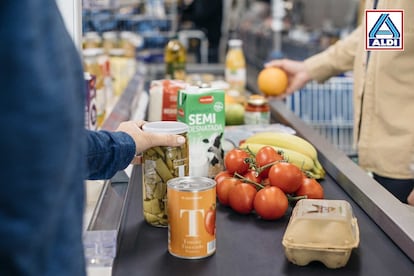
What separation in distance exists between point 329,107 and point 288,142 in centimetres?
205

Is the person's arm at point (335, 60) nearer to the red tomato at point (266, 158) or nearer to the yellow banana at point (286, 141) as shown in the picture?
the yellow banana at point (286, 141)

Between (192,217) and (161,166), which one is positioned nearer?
(192,217)

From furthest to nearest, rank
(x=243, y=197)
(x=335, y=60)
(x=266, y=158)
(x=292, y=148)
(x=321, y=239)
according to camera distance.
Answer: (x=335, y=60), (x=292, y=148), (x=266, y=158), (x=243, y=197), (x=321, y=239)

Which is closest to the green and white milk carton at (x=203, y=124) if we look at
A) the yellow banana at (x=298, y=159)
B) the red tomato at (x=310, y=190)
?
the yellow banana at (x=298, y=159)

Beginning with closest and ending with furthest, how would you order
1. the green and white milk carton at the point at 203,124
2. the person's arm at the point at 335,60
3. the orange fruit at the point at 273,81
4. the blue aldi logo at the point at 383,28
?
the green and white milk carton at the point at 203,124 → the blue aldi logo at the point at 383,28 → the person's arm at the point at 335,60 → the orange fruit at the point at 273,81

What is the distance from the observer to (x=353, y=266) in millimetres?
1518

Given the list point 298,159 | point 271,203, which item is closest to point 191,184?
point 271,203

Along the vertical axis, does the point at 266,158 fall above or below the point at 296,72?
below

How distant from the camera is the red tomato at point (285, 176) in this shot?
5.92ft

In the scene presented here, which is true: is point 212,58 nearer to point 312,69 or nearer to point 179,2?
point 179,2

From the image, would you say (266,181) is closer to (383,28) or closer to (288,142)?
(288,142)

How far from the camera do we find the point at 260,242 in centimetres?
166

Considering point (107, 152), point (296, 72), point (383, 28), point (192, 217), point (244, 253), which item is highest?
point (383, 28)

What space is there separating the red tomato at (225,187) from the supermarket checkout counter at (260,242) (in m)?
0.04
